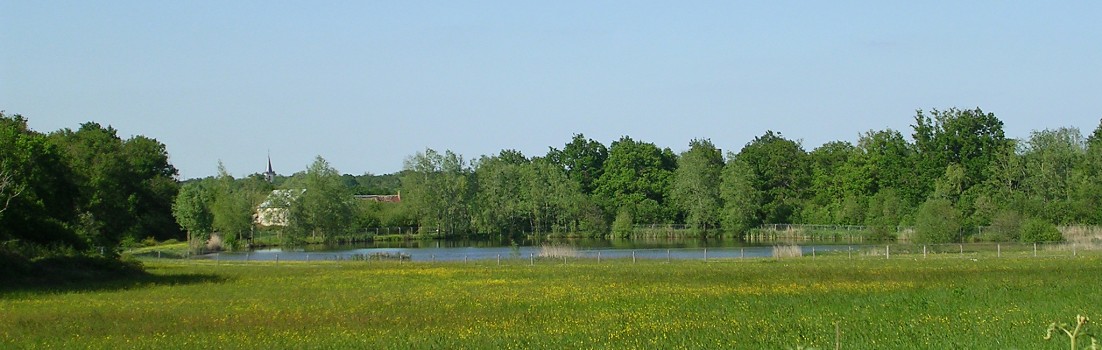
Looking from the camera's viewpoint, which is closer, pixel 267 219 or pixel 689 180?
pixel 267 219

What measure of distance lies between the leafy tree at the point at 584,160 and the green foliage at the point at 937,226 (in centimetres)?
6642

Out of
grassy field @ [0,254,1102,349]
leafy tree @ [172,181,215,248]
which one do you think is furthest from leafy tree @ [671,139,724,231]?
grassy field @ [0,254,1102,349]

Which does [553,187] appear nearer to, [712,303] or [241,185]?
[241,185]

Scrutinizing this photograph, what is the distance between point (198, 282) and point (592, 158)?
103241mm

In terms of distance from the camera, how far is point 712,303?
28.3 meters

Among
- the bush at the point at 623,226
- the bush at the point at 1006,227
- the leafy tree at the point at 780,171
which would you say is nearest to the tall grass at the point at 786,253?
the bush at the point at 1006,227

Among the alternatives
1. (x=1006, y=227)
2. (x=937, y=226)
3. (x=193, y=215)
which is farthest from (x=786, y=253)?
(x=193, y=215)

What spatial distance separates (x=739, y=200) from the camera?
11638 centimetres

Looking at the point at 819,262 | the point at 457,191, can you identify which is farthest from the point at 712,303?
the point at 457,191

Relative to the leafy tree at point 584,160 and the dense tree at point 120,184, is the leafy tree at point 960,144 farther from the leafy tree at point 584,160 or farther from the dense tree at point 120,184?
the dense tree at point 120,184

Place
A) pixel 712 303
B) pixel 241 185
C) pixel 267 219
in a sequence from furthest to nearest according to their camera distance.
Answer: pixel 241 185 → pixel 267 219 → pixel 712 303

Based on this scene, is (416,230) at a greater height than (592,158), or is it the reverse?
(592,158)

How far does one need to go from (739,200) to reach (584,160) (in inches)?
1262

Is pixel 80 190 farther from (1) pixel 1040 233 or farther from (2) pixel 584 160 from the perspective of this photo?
(2) pixel 584 160
